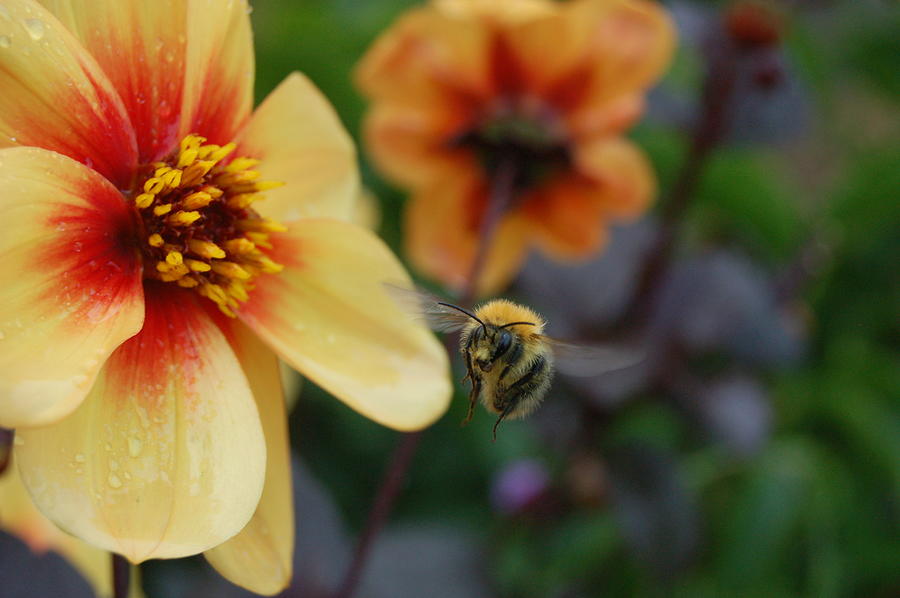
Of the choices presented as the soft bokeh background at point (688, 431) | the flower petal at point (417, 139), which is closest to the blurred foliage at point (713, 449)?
the soft bokeh background at point (688, 431)

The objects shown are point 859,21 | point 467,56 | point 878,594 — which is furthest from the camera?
point 859,21

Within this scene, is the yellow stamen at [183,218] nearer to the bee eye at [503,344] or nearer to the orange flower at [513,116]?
the bee eye at [503,344]

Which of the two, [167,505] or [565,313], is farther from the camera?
[565,313]

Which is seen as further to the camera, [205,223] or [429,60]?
[429,60]

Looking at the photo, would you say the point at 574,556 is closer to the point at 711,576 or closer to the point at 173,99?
the point at 711,576

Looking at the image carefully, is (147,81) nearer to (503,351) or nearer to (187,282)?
(187,282)

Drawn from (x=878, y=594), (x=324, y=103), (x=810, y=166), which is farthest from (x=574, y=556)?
(x=810, y=166)

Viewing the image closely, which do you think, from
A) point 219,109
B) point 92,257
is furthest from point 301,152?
point 92,257

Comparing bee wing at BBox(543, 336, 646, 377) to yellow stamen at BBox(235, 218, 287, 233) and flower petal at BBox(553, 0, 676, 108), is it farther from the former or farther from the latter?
flower petal at BBox(553, 0, 676, 108)
